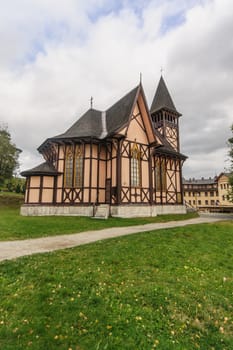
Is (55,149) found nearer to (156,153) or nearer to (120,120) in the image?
(120,120)

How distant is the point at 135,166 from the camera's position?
712 inches

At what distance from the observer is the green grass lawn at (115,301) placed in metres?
2.74

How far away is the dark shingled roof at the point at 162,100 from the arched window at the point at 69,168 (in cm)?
1583

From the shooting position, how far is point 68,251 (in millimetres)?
6137

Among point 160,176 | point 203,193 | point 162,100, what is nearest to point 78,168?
point 160,176

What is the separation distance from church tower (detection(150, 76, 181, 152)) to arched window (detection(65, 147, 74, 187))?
1430 centimetres

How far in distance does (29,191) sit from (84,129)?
798cm

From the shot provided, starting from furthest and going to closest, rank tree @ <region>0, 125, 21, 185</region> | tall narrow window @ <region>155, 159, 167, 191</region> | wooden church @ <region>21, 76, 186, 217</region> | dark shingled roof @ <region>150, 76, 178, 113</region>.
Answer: tree @ <region>0, 125, 21, 185</region> < dark shingled roof @ <region>150, 76, 178, 113</region> < tall narrow window @ <region>155, 159, 167, 191</region> < wooden church @ <region>21, 76, 186, 217</region>

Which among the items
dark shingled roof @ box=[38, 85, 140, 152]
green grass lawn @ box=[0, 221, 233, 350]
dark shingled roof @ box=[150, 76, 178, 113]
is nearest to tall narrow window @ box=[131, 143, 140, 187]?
dark shingled roof @ box=[38, 85, 140, 152]

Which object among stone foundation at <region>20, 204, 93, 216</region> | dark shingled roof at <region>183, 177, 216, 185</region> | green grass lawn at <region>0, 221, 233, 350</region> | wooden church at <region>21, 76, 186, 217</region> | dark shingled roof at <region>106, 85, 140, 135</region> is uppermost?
dark shingled roof at <region>106, 85, 140, 135</region>

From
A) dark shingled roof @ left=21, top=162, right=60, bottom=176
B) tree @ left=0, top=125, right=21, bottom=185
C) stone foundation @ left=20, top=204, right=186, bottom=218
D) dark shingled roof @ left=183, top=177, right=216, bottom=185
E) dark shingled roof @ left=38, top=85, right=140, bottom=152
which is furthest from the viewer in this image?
dark shingled roof @ left=183, top=177, right=216, bottom=185

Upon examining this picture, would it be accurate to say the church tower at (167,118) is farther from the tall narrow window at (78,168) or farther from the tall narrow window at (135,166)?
the tall narrow window at (78,168)

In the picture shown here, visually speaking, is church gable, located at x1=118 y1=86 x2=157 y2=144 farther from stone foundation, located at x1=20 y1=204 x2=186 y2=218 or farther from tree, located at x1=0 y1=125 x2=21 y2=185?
tree, located at x1=0 y1=125 x2=21 y2=185

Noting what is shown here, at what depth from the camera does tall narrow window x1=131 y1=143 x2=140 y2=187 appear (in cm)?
1780
